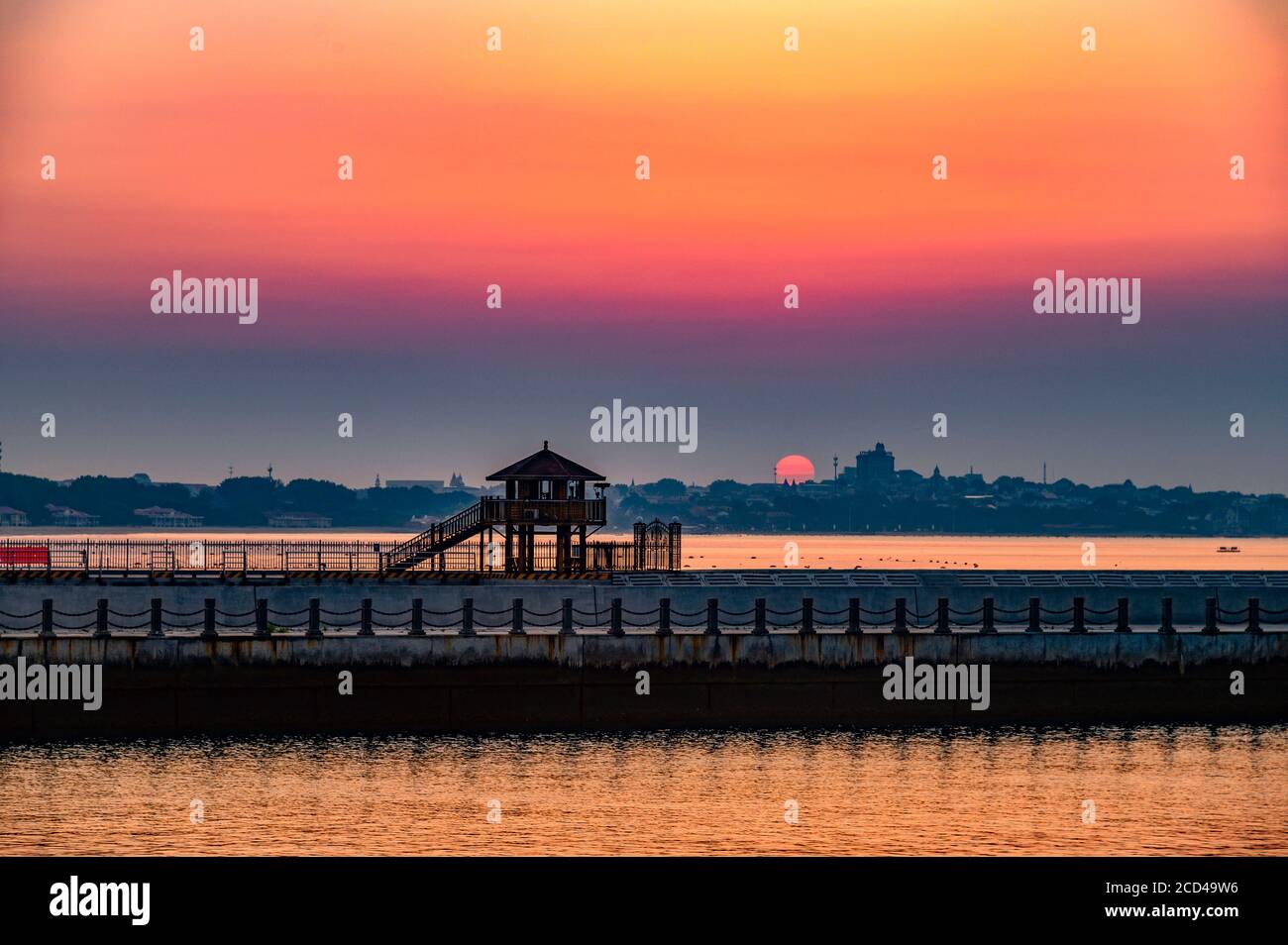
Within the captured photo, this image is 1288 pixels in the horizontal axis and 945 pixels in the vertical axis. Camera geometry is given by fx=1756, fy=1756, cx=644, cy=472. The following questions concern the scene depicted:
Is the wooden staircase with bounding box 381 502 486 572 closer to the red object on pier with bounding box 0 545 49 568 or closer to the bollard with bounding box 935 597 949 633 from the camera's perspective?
the red object on pier with bounding box 0 545 49 568

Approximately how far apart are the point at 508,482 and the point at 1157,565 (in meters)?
149

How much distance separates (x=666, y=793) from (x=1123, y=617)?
55.2 feet

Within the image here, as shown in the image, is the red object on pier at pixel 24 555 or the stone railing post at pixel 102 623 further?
the red object on pier at pixel 24 555

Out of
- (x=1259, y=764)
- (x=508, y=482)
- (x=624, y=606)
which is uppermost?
(x=508, y=482)

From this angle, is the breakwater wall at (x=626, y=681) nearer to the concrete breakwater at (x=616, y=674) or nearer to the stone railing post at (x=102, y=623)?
the concrete breakwater at (x=616, y=674)

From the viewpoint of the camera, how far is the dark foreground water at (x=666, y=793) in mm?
30688

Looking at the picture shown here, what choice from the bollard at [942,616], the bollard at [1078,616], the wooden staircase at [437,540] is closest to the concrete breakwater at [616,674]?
the bollard at [942,616]

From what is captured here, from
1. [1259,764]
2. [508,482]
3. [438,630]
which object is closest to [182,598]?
[438,630]

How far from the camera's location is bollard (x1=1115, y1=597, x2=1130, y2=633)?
45688 mm

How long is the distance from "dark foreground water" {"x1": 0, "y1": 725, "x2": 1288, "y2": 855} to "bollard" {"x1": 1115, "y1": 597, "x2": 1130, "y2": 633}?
3248 mm

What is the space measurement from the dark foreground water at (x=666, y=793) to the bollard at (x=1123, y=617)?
10.7 feet

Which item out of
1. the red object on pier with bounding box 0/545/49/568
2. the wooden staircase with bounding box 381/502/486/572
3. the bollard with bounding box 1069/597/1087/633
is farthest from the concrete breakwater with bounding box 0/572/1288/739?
the red object on pier with bounding box 0/545/49/568
